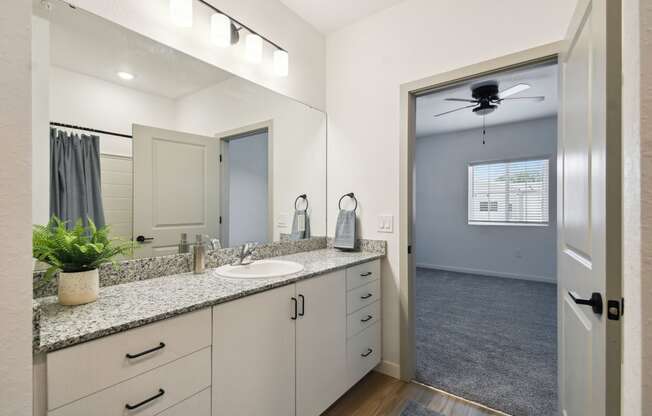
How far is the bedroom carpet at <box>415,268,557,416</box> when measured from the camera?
6.15 ft

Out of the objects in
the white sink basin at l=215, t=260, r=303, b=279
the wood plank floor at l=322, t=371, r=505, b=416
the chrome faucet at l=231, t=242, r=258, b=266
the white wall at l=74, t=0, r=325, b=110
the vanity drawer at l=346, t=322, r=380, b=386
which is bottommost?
the wood plank floor at l=322, t=371, r=505, b=416

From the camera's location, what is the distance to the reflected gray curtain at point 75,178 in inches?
46.0

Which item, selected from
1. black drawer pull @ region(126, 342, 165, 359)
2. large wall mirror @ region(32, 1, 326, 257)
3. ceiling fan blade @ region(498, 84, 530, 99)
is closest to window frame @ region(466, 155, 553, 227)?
ceiling fan blade @ region(498, 84, 530, 99)

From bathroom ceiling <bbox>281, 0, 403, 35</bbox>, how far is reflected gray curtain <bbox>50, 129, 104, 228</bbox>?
163cm

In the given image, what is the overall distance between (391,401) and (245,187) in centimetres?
162

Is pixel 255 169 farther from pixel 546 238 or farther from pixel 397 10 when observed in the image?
pixel 546 238

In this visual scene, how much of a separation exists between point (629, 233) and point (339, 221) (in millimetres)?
1801

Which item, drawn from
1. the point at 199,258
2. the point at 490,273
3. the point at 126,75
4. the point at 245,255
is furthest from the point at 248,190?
the point at 490,273

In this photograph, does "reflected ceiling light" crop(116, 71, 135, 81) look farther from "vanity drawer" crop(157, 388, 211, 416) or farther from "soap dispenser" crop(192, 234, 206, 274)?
"vanity drawer" crop(157, 388, 211, 416)

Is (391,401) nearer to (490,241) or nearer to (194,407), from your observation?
(194,407)

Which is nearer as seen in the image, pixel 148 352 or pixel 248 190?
pixel 148 352

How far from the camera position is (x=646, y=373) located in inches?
18.9

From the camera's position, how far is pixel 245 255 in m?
1.75

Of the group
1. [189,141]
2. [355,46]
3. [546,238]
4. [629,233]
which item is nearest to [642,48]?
[629,233]
